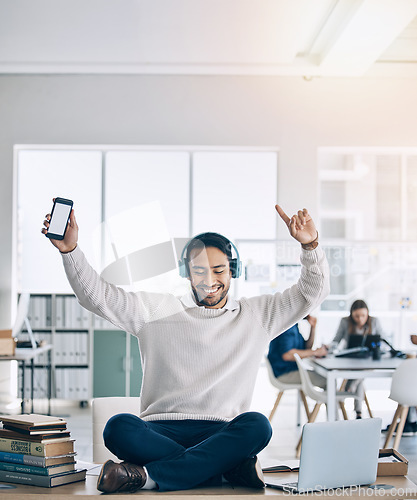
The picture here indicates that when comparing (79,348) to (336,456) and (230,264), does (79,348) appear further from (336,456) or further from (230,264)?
(336,456)

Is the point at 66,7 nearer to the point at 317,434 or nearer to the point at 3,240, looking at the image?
the point at 3,240

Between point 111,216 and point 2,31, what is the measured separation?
2.15m

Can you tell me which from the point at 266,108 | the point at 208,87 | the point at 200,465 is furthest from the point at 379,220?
the point at 200,465

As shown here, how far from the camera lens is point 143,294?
210cm

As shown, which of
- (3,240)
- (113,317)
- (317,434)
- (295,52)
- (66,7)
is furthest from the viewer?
(3,240)

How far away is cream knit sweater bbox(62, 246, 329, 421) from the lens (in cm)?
191

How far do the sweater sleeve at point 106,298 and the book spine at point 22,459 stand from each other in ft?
1.61

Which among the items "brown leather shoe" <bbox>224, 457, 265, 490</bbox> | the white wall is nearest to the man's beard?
"brown leather shoe" <bbox>224, 457, 265, 490</bbox>

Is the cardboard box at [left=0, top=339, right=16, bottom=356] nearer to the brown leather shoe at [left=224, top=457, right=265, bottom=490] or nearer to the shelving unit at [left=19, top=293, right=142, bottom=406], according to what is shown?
the shelving unit at [left=19, top=293, right=142, bottom=406]

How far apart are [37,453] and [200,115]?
5.14 meters

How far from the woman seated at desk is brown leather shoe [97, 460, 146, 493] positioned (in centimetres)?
376

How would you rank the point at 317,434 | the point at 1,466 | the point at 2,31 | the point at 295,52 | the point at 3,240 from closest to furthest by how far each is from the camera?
the point at 317,434
the point at 1,466
the point at 2,31
the point at 295,52
the point at 3,240

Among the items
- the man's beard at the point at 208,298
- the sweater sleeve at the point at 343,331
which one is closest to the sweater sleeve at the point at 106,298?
the man's beard at the point at 208,298

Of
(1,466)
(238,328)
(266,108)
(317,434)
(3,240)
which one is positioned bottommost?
(1,466)
